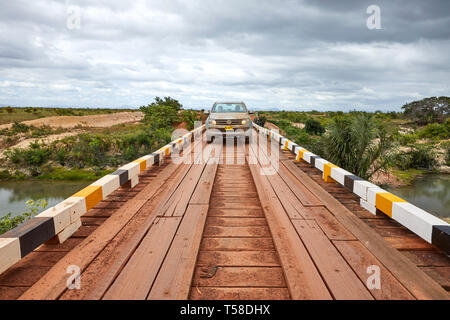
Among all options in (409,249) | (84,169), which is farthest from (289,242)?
(84,169)

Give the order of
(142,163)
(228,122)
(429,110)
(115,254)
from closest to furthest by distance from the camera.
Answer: (115,254) < (142,163) < (228,122) < (429,110)

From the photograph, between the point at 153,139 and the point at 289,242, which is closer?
the point at 289,242

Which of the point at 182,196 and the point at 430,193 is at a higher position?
the point at 182,196

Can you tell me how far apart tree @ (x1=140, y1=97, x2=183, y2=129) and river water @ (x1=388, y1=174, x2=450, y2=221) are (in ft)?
63.4

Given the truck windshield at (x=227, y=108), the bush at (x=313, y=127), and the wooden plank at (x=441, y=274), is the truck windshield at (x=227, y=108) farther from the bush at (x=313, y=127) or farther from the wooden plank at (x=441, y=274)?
the bush at (x=313, y=127)

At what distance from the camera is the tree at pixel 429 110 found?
115 ft

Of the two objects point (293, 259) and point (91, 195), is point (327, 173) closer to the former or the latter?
point (293, 259)

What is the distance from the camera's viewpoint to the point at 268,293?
6.93ft

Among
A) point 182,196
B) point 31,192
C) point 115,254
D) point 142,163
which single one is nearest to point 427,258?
point 115,254

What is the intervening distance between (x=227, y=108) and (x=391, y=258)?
1036 cm

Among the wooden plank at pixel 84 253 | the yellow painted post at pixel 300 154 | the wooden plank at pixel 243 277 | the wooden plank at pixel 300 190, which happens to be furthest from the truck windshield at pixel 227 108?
the wooden plank at pixel 243 277

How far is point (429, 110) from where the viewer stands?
36.4 meters
